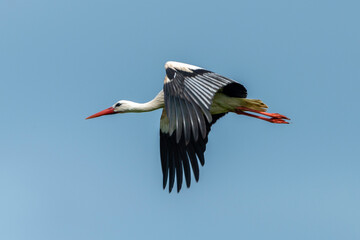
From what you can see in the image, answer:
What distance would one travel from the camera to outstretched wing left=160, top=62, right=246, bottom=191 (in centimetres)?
1172

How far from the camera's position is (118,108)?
15672 millimetres

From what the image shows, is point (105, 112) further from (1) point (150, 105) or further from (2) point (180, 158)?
(2) point (180, 158)

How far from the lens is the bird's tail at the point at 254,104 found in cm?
1450

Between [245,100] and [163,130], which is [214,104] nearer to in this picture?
[245,100]

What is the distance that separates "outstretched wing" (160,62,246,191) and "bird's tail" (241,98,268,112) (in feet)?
0.59

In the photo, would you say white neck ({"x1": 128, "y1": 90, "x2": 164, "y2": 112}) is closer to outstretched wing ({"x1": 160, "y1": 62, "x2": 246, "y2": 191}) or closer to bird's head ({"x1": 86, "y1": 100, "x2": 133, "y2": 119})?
bird's head ({"x1": 86, "y1": 100, "x2": 133, "y2": 119})

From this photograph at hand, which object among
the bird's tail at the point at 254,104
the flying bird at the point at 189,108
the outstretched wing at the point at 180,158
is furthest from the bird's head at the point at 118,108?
the bird's tail at the point at 254,104

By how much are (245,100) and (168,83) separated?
2356 mm

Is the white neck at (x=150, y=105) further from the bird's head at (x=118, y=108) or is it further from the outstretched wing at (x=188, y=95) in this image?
the outstretched wing at (x=188, y=95)

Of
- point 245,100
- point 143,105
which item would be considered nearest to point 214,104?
point 245,100

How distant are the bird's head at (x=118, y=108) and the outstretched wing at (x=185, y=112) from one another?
0.77m

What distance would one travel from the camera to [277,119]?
1544cm

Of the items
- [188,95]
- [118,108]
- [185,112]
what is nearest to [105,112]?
[118,108]

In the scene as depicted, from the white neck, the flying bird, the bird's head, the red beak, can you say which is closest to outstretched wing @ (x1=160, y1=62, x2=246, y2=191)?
the flying bird
